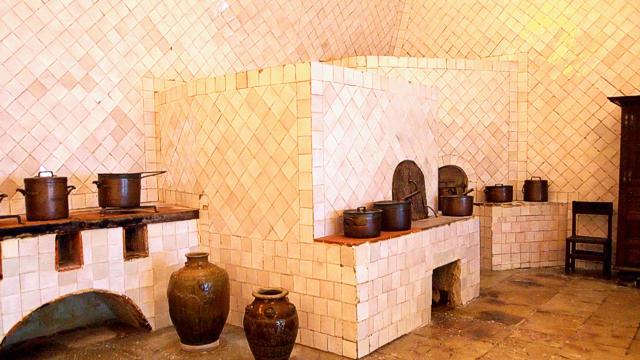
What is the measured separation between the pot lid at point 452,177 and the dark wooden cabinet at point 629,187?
187cm

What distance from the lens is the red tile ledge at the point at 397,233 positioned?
12.1 feet

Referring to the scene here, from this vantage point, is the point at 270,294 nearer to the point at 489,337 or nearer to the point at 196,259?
the point at 196,259

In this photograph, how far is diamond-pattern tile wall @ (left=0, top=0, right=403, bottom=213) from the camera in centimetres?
425

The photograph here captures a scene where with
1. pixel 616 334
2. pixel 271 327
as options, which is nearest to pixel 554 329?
pixel 616 334

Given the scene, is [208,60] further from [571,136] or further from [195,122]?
[571,136]

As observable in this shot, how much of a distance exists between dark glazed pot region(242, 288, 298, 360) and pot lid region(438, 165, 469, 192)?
403cm

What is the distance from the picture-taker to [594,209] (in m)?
6.27

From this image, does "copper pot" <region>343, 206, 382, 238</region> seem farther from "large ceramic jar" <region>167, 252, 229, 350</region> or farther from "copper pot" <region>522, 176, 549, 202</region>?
"copper pot" <region>522, 176, 549, 202</region>

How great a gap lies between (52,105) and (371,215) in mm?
2926

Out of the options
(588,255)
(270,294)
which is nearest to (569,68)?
(588,255)

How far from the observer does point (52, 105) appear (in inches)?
175

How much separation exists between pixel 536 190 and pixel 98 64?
5.37 metres

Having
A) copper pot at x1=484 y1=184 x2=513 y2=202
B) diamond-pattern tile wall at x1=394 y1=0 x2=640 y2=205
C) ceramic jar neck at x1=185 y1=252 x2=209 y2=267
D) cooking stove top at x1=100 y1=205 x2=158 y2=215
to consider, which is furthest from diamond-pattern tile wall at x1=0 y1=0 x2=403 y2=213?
copper pot at x1=484 y1=184 x2=513 y2=202

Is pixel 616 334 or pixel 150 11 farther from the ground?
pixel 150 11
